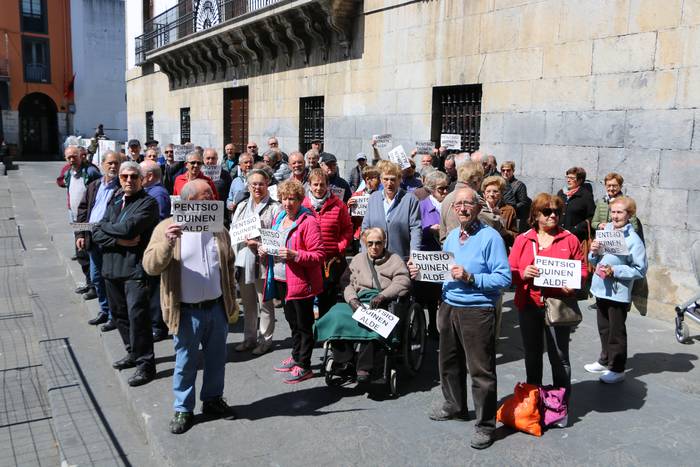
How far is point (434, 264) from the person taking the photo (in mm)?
4328

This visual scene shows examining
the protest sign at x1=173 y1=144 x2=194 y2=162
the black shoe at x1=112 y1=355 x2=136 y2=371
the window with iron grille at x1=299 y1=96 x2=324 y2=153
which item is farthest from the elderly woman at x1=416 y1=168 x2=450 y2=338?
the window with iron grille at x1=299 y1=96 x2=324 y2=153

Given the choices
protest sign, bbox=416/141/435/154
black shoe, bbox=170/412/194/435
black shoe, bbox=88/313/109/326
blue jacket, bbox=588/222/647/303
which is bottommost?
black shoe, bbox=88/313/109/326

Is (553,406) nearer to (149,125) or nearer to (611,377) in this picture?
(611,377)

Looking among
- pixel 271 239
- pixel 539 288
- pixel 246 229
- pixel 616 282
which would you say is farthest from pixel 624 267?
pixel 246 229

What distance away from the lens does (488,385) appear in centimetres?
413

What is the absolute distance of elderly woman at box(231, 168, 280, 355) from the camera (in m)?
5.71

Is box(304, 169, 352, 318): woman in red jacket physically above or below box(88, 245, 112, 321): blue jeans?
above

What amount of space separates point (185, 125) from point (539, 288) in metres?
20.4

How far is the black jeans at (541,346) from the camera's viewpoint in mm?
4426

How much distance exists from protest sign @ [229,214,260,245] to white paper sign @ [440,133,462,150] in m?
5.19

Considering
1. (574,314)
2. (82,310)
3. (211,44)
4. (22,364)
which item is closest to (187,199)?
(574,314)

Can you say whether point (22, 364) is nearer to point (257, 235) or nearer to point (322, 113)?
point (257, 235)

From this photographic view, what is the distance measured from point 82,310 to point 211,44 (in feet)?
42.3

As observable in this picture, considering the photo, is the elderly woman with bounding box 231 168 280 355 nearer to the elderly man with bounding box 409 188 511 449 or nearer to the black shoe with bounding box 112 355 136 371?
the black shoe with bounding box 112 355 136 371
